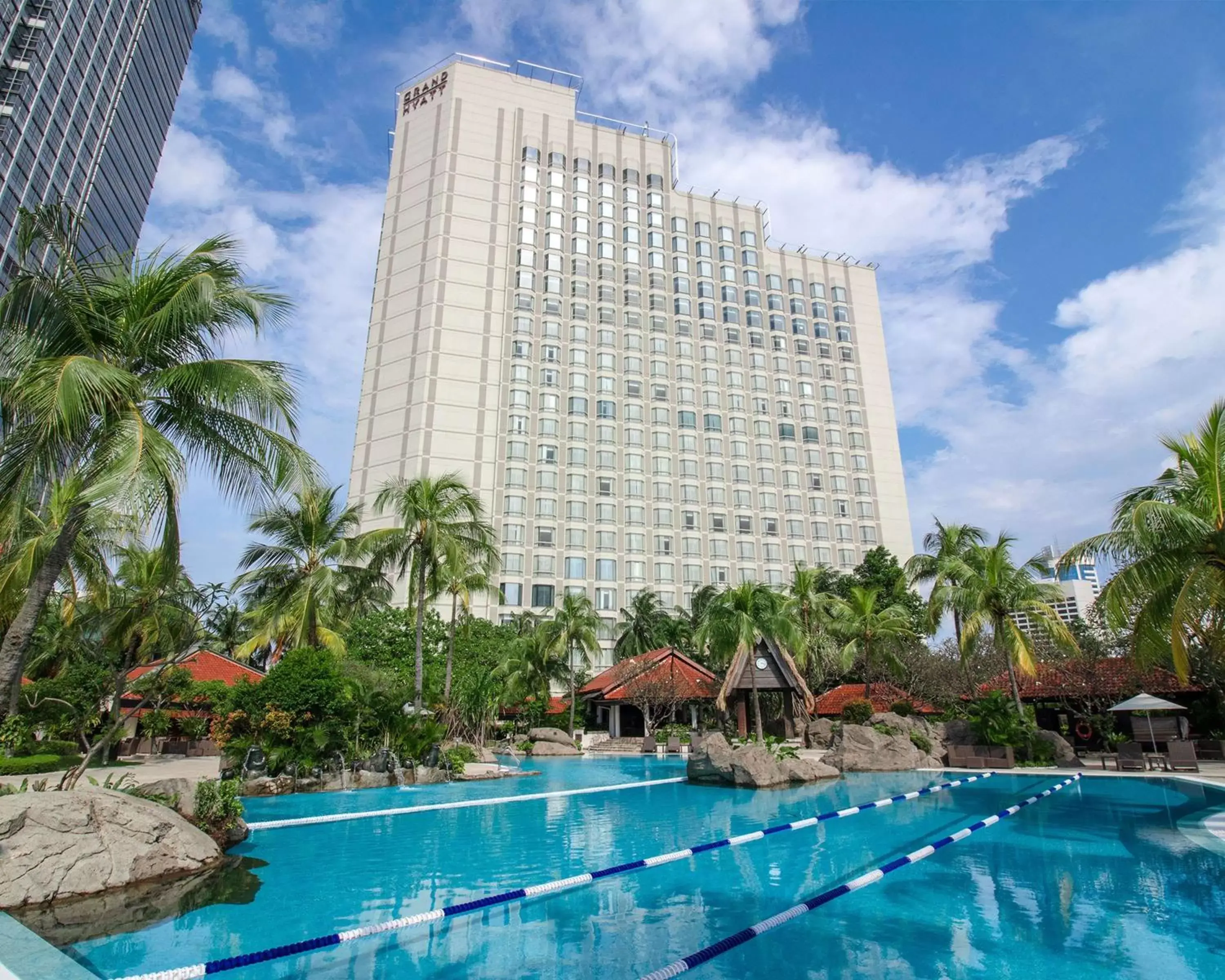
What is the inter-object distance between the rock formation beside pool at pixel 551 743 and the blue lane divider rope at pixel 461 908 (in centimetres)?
2105

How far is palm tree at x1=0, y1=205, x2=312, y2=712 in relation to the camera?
977 cm

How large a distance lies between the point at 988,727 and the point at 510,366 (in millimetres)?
46060

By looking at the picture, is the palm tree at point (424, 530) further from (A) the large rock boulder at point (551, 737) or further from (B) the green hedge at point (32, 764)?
(A) the large rock boulder at point (551, 737)

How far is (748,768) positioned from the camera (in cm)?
2123

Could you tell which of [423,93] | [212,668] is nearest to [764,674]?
[212,668]

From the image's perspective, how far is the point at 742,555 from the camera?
61875 mm

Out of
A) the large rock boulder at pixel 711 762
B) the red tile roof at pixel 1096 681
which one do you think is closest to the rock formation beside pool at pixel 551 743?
the large rock boulder at pixel 711 762

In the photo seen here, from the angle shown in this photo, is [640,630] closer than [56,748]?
No

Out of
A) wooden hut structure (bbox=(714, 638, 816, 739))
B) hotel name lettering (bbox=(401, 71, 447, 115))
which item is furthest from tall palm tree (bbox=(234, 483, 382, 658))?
hotel name lettering (bbox=(401, 71, 447, 115))

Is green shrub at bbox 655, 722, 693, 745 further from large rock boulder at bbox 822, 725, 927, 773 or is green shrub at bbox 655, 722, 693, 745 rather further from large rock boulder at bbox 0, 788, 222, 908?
large rock boulder at bbox 0, 788, 222, 908

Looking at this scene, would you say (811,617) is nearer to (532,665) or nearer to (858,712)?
(858,712)

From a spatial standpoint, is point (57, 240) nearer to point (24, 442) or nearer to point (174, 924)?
point (24, 442)

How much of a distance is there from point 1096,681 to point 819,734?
10.8m

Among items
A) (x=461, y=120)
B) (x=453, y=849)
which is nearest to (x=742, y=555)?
(x=461, y=120)
